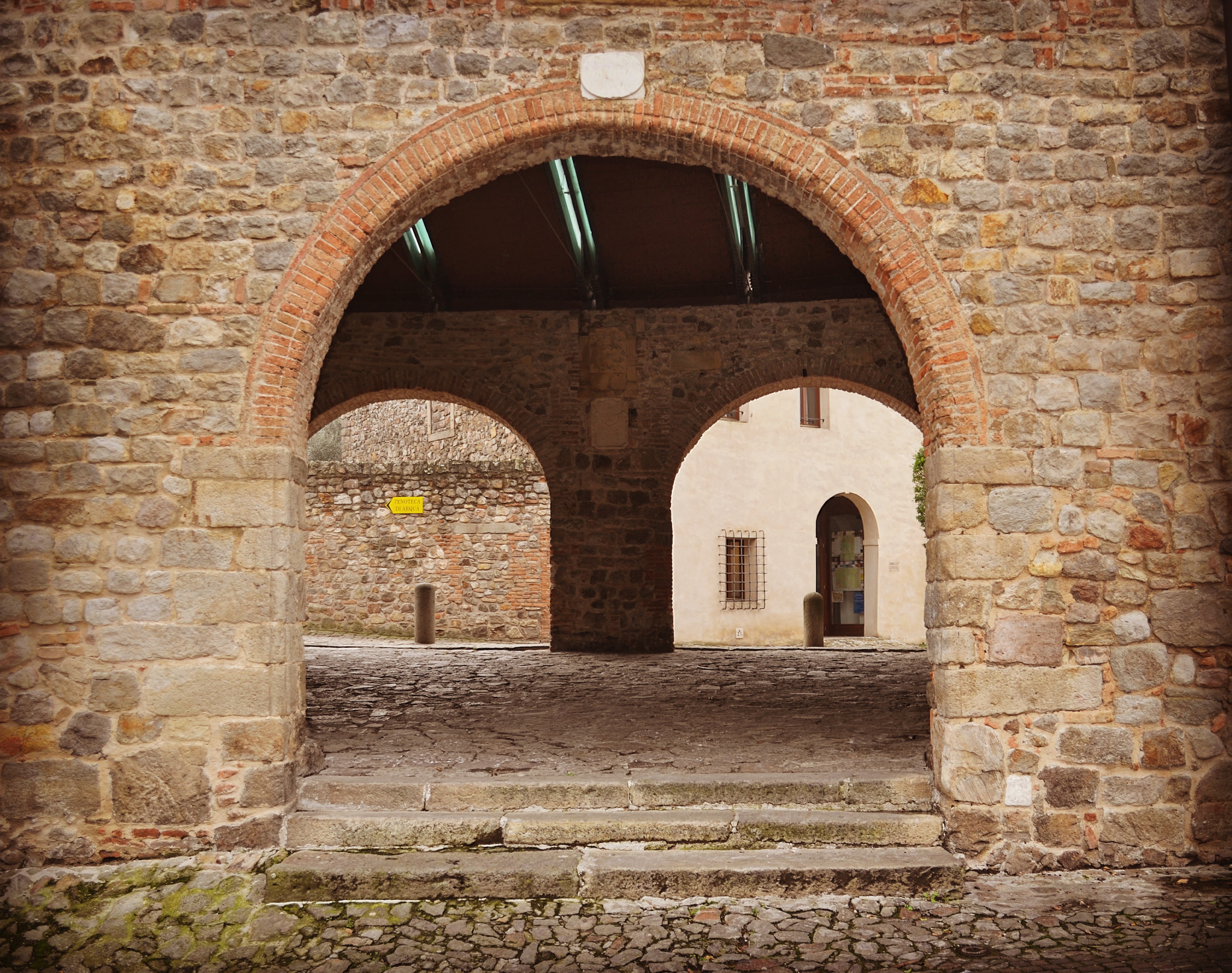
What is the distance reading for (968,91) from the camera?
4.72 metres

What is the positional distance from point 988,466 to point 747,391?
252 inches

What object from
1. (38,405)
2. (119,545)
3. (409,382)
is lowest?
(119,545)

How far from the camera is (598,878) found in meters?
4.27

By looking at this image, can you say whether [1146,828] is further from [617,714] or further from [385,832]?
[385,832]

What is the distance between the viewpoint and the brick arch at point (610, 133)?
182 inches

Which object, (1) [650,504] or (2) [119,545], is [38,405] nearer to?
(2) [119,545]

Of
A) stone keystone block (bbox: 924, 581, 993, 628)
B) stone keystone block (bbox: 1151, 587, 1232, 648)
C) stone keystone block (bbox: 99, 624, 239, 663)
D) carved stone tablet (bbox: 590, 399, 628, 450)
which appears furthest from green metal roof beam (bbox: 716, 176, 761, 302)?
stone keystone block (bbox: 99, 624, 239, 663)

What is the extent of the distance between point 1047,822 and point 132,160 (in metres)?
5.40

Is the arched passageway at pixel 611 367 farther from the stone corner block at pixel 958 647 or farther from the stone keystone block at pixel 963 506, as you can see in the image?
the stone corner block at pixel 958 647

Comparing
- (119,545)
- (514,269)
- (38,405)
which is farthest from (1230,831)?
(514,269)

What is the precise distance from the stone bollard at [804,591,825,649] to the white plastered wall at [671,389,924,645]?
3216 mm

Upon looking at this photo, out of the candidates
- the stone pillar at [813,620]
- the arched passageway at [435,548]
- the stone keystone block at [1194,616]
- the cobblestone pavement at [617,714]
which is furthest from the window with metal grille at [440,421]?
the stone keystone block at [1194,616]

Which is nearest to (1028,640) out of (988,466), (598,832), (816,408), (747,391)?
(988,466)

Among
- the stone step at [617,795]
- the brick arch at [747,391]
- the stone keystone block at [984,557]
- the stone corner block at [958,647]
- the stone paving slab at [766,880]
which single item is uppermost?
the brick arch at [747,391]
